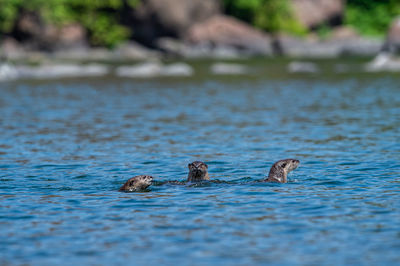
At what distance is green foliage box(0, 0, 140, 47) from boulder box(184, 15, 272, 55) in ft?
22.7

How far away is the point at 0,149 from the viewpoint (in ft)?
62.6

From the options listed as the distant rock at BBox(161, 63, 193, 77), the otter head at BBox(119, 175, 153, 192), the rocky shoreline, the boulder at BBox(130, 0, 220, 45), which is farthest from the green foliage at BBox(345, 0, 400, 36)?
the otter head at BBox(119, 175, 153, 192)

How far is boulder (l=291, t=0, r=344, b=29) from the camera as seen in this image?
78.0 m

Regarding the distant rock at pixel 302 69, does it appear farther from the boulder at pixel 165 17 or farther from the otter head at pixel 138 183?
the otter head at pixel 138 183

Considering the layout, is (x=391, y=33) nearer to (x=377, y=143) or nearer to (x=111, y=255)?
(x=377, y=143)

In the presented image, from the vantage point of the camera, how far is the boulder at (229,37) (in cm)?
6988

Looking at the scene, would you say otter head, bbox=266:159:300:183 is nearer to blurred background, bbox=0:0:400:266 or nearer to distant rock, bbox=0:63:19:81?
blurred background, bbox=0:0:400:266

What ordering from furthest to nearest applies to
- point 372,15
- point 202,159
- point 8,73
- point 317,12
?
point 372,15, point 317,12, point 8,73, point 202,159

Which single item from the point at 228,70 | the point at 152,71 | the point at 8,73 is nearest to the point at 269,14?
the point at 228,70

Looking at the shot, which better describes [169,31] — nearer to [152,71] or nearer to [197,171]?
[152,71]

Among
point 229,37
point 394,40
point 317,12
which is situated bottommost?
point 394,40

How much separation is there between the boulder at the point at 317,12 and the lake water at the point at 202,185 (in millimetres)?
48211

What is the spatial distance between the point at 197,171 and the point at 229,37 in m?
57.3

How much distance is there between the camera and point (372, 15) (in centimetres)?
8319
